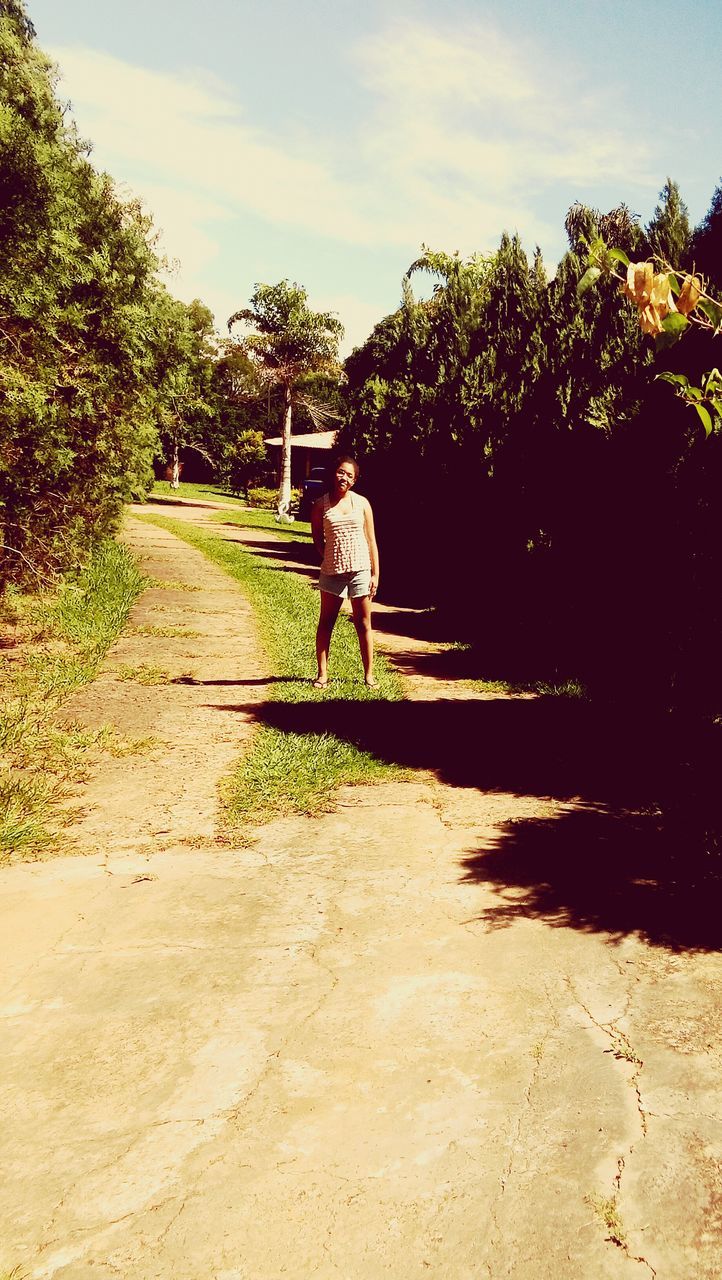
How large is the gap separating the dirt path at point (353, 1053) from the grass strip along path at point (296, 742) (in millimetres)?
232

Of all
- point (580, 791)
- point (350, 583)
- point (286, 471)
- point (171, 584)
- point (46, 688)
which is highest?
point (286, 471)

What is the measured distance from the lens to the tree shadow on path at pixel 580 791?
3449 mm

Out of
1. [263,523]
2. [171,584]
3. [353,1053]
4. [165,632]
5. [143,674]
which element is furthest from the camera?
[263,523]

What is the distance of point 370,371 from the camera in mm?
16844

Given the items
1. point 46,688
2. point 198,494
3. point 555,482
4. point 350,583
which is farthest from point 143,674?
point 198,494

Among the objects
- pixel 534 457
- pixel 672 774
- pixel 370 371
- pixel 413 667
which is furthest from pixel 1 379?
pixel 370 371

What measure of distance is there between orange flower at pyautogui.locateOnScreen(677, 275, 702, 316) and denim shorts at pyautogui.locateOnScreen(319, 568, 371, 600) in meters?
4.58

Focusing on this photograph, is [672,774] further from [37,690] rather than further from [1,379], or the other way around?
[1,379]

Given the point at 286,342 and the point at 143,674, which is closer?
the point at 143,674

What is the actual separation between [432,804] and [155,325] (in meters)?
8.75

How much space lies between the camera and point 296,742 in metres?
5.32

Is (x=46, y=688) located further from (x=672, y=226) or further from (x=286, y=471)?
(x=286, y=471)

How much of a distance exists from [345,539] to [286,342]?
28439mm

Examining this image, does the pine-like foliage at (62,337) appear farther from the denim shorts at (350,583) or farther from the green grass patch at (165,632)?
the denim shorts at (350,583)
